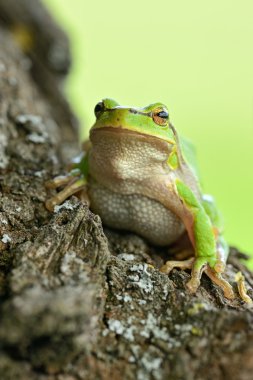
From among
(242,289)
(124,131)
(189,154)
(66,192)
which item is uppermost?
(124,131)

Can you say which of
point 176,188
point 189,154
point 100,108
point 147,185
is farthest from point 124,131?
point 189,154

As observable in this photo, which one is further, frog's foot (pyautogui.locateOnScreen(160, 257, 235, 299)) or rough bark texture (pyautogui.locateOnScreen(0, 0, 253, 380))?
frog's foot (pyautogui.locateOnScreen(160, 257, 235, 299))

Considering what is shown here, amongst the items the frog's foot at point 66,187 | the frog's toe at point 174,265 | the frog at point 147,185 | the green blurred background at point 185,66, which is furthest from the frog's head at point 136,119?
the green blurred background at point 185,66

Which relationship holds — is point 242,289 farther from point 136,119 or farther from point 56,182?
point 56,182

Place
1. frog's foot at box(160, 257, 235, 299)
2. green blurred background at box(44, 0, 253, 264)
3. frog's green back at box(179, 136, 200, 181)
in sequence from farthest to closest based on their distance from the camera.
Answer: green blurred background at box(44, 0, 253, 264) < frog's green back at box(179, 136, 200, 181) < frog's foot at box(160, 257, 235, 299)

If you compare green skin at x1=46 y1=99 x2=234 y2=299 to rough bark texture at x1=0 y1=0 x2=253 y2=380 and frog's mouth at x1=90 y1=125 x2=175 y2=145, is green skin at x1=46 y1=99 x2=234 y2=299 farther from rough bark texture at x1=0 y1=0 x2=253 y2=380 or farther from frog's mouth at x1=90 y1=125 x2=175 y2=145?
rough bark texture at x1=0 y1=0 x2=253 y2=380

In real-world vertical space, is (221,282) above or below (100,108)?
below

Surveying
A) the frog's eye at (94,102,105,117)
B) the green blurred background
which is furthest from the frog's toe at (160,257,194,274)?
the green blurred background
